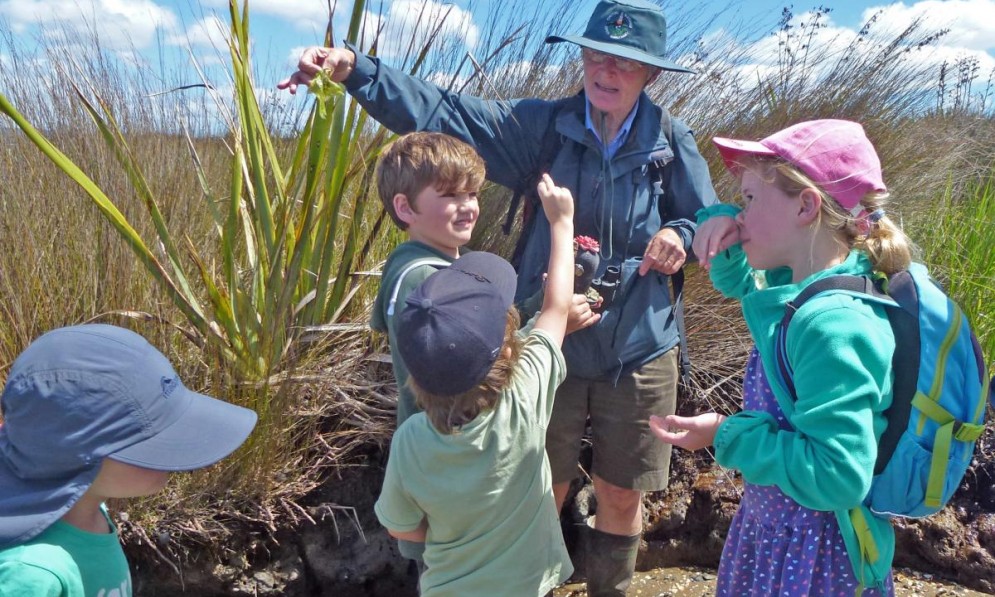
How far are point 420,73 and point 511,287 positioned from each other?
6.22 feet

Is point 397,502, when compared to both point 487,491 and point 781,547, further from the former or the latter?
point 781,547

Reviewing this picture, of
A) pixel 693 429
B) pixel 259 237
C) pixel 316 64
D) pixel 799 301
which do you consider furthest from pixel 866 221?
pixel 259 237

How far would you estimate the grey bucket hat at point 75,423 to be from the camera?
52.3 inches

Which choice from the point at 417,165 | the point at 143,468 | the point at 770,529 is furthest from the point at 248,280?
the point at 770,529

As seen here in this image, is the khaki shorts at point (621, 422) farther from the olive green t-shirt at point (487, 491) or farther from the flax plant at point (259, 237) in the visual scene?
the flax plant at point (259, 237)

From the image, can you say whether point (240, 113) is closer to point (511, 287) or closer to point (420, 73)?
point (420, 73)

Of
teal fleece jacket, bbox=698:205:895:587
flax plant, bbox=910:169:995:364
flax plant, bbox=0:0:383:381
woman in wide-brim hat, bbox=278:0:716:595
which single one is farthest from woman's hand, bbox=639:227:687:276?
flax plant, bbox=910:169:995:364

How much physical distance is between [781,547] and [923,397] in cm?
45

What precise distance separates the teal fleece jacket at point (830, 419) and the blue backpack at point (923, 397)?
0.03 m

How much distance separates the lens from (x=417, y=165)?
212cm

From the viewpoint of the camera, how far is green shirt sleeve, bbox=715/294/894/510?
1.51 meters

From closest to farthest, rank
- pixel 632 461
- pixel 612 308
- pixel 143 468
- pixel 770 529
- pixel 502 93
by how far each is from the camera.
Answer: pixel 143 468
pixel 770 529
pixel 612 308
pixel 632 461
pixel 502 93

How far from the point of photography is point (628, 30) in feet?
8.00

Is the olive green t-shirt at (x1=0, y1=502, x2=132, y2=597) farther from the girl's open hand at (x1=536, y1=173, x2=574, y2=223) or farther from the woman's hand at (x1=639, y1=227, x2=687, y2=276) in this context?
the woman's hand at (x1=639, y1=227, x2=687, y2=276)
